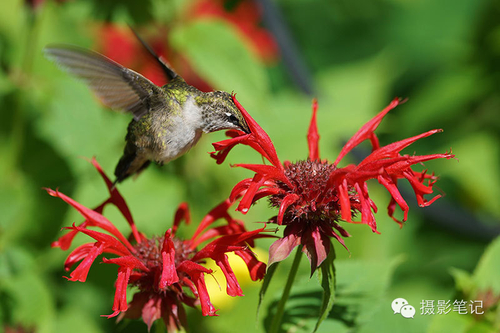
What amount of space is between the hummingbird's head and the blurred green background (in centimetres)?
33

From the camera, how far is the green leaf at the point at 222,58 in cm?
147

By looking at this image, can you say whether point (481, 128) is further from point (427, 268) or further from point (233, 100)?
point (233, 100)

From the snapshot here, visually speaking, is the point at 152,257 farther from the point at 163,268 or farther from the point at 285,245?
the point at 285,245

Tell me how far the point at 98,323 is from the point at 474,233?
→ 58.0 inches

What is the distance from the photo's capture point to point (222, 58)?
4.97ft

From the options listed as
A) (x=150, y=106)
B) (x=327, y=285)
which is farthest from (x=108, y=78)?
(x=327, y=285)

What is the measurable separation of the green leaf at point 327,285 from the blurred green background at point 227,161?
158mm

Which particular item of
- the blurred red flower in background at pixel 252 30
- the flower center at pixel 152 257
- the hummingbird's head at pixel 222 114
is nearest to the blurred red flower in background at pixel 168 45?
the blurred red flower in background at pixel 252 30

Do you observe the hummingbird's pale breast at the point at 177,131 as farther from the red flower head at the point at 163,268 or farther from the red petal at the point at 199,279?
the red petal at the point at 199,279

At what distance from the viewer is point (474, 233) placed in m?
2.09

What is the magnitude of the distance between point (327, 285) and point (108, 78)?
0.60 metres

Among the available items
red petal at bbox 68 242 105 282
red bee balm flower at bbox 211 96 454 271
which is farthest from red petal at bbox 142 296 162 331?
red bee balm flower at bbox 211 96 454 271

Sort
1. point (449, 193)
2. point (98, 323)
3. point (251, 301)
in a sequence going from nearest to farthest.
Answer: point (251, 301)
point (98, 323)
point (449, 193)

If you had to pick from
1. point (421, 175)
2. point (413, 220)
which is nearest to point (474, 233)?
point (413, 220)
